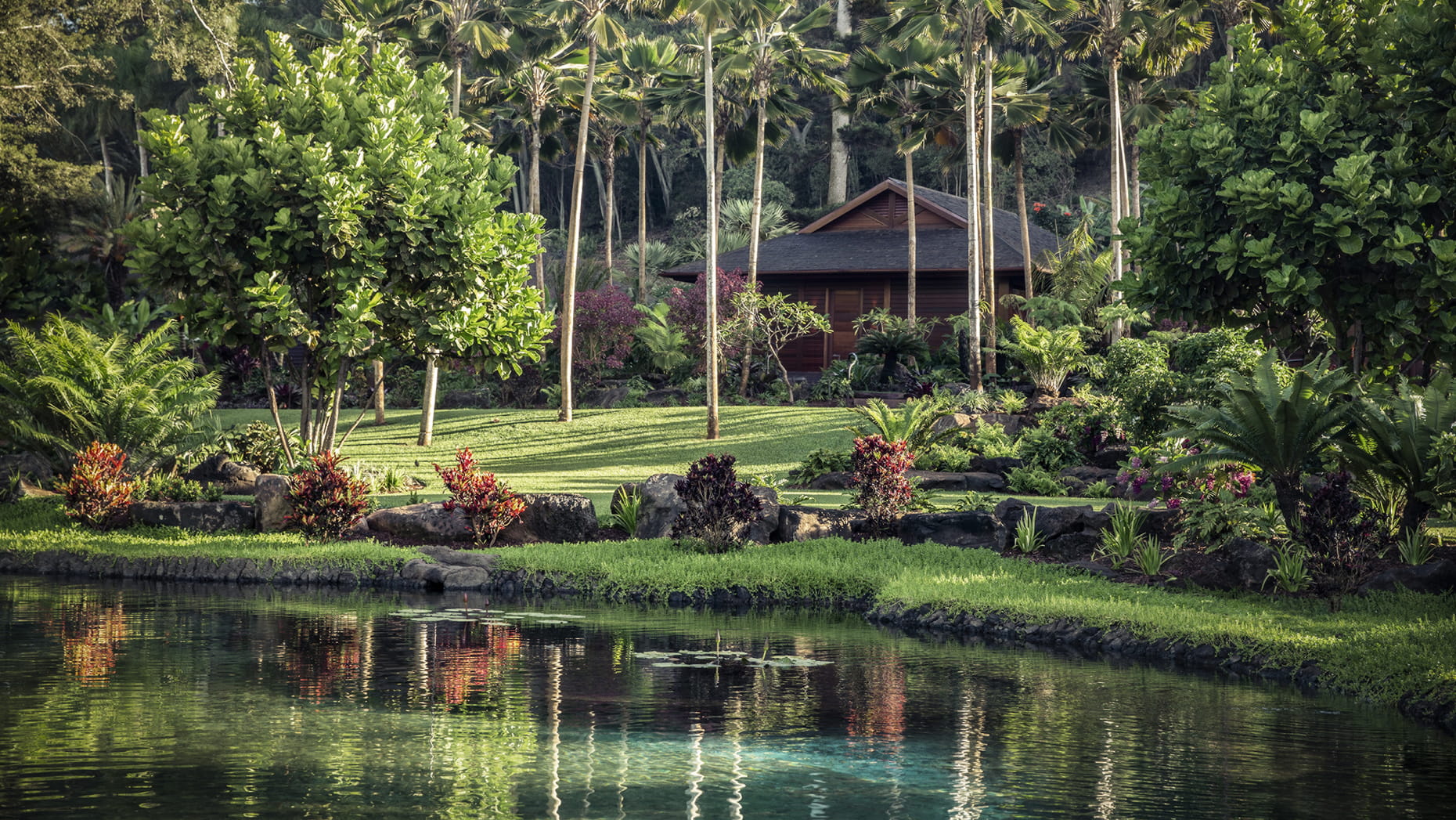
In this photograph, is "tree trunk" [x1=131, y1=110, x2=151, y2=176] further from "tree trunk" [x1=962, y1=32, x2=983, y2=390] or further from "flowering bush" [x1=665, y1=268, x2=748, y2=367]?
"tree trunk" [x1=962, y1=32, x2=983, y2=390]

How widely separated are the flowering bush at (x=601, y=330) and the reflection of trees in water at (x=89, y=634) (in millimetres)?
25609

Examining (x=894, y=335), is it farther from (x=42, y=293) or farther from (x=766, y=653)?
(x=766, y=653)

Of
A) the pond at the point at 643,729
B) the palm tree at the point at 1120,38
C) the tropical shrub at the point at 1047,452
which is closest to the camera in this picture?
the pond at the point at 643,729

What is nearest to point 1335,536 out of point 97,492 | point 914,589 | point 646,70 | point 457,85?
point 914,589

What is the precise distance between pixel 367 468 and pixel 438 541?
5.56m

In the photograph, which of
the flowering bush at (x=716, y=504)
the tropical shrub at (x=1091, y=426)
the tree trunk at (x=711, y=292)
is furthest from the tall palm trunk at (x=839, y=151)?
the flowering bush at (x=716, y=504)

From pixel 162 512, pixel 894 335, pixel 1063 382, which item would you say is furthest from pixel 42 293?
pixel 1063 382

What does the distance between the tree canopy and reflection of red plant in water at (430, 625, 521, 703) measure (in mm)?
8943

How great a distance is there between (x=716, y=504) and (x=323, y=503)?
538cm

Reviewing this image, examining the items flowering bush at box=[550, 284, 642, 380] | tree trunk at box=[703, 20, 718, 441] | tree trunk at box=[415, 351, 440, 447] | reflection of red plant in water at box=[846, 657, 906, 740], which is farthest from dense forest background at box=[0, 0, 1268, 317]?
reflection of red plant in water at box=[846, 657, 906, 740]

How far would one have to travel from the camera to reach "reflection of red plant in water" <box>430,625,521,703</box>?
10.4 meters

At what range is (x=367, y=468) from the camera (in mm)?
23375

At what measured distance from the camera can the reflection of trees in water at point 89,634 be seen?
10.9m

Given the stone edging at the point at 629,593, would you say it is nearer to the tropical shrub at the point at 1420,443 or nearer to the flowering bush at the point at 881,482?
the flowering bush at the point at 881,482
